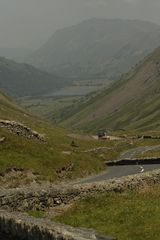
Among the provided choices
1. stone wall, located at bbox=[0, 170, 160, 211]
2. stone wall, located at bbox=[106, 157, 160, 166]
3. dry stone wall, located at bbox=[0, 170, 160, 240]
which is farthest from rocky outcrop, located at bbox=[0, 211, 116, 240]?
stone wall, located at bbox=[106, 157, 160, 166]

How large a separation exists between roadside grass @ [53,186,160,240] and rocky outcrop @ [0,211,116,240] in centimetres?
463

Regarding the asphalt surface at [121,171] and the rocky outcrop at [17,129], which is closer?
the asphalt surface at [121,171]

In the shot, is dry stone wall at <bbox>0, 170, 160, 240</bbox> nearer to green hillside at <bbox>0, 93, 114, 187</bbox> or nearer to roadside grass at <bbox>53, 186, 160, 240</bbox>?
Result: roadside grass at <bbox>53, 186, 160, 240</bbox>

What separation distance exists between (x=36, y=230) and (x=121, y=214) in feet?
31.3

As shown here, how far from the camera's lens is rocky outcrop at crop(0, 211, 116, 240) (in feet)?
70.6

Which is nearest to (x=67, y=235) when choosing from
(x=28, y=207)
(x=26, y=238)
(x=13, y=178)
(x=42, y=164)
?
(x=26, y=238)

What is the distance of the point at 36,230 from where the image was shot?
23141 mm

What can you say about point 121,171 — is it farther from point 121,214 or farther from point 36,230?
point 36,230

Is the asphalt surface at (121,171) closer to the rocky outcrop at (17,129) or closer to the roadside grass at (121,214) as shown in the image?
the rocky outcrop at (17,129)

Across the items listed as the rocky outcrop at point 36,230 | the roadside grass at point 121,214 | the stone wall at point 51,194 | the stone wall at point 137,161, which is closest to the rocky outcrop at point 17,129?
the stone wall at point 137,161

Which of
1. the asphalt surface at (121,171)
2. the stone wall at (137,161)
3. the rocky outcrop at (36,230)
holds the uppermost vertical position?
the stone wall at (137,161)

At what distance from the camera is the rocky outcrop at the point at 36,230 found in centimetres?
2152

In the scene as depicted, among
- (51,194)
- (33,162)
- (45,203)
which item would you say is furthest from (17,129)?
(45,203)

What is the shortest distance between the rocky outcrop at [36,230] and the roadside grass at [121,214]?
4.63 meters
